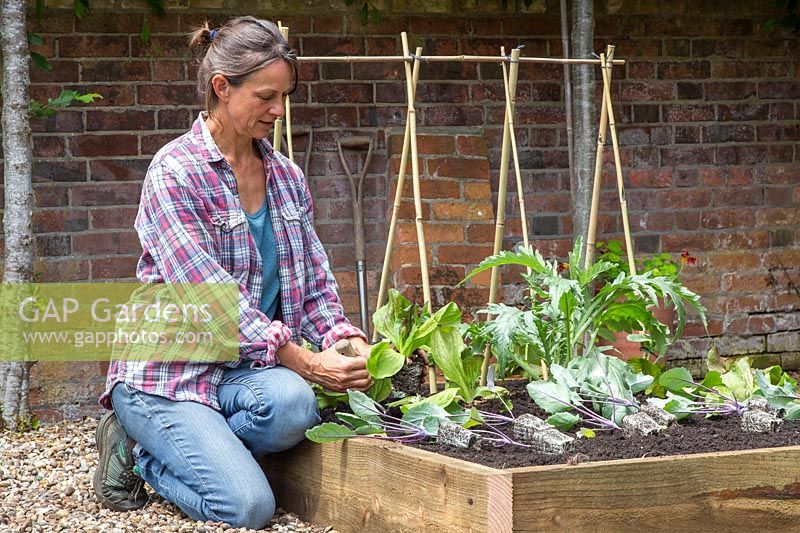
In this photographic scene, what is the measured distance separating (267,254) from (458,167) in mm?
1663

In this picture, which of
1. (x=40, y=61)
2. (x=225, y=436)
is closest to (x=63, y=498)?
(x=225, y=436)

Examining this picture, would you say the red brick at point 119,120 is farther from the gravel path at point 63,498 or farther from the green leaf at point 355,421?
the green leaf at point 355,421

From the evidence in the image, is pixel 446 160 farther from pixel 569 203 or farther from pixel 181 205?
pixel 181 205

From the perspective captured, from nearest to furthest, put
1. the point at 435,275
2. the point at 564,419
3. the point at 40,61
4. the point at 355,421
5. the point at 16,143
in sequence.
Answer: the point at 564,419 → the point at 355,421 → the point at 16,143 → the point at 40,61 → the point at 435,275

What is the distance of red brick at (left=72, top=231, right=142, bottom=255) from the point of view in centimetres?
Result: 386

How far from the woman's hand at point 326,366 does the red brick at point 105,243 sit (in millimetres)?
1657

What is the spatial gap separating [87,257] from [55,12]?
912 millimetres

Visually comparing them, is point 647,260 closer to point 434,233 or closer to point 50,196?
point 434,233

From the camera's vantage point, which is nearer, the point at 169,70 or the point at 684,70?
the point at 169,70

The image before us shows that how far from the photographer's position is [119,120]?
389cm

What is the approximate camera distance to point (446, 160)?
13.3ft

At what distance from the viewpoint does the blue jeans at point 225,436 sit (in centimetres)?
229

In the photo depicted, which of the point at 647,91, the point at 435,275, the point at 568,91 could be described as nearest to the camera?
the point at 435,275

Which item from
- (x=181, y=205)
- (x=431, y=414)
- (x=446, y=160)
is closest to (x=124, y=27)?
(x=446, y=160)
